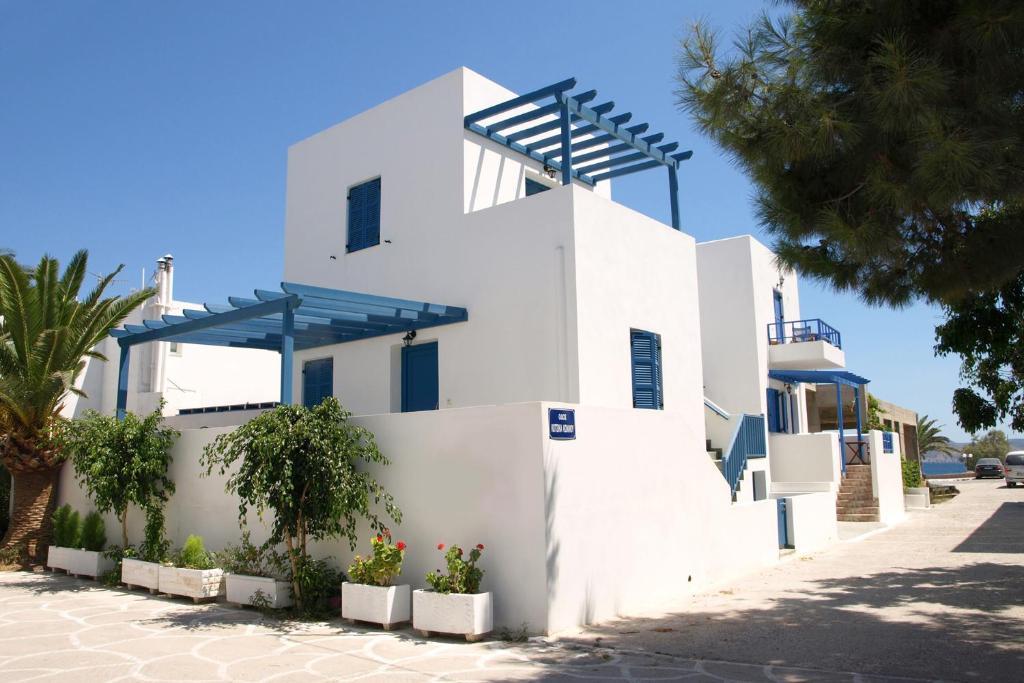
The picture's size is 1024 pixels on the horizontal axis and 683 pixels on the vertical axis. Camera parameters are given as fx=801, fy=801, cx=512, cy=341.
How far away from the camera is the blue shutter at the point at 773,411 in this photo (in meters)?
22.0

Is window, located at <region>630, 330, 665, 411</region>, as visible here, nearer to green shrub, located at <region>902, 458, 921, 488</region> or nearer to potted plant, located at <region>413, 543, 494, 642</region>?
potted plant, located at <region>413, 543, 494, 642</region>

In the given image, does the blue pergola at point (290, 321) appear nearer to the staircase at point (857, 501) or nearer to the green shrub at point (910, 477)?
the staircase at point (857, 501)

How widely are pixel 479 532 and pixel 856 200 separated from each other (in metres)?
4.88

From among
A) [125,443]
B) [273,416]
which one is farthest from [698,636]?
[125,443]

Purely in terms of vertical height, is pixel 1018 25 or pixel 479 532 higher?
pixel 1018 25

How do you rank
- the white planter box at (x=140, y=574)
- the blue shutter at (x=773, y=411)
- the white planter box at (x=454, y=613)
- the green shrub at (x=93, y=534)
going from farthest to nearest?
the blue shutter at (x=773, y=411) → the green shrub at (x=93, y=534) → the white planter box at (x=140, y=574) → the white planter box at (x=454, y=613)

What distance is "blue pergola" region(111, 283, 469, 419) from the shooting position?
34.0ft

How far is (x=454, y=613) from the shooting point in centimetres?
782

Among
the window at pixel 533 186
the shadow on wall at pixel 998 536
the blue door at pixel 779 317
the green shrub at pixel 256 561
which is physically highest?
the window at pixel 533 186

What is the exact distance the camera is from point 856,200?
7.18 meters

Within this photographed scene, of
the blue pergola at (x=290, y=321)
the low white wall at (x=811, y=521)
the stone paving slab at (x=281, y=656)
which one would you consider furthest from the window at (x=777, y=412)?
the stone paving slab at (x=281, y=656)

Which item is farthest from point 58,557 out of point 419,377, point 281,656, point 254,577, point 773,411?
point 773,411

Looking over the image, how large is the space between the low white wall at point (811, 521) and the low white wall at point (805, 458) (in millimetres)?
3750

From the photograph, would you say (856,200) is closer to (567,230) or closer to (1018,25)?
(1018,25)
